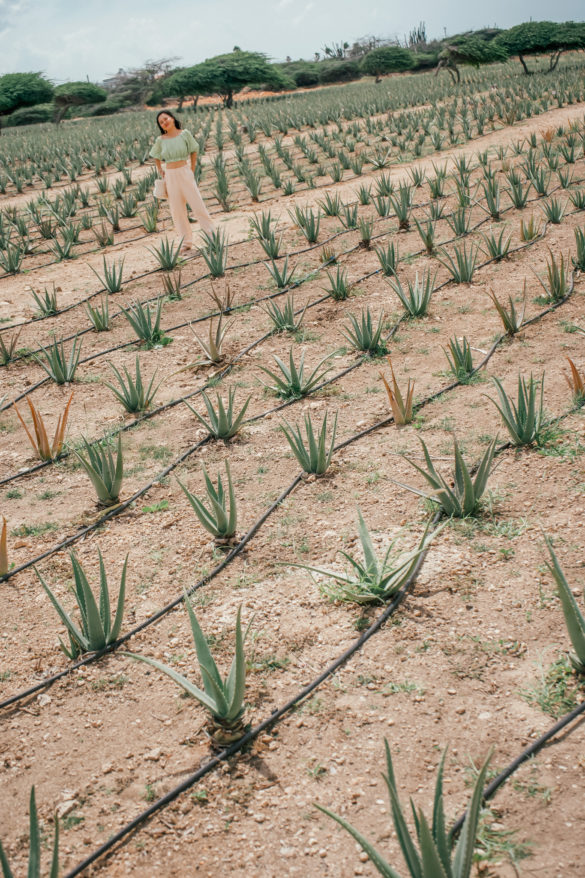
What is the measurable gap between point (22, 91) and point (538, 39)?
91.4 feet

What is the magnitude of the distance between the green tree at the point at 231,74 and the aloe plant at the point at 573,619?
3480 cm

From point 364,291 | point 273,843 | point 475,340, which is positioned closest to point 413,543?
point 273,843

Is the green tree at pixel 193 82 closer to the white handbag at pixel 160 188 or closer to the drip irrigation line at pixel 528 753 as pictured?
the white handbag at pixel 160 188

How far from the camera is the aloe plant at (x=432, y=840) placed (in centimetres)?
129

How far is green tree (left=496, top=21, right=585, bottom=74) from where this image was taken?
27.5m

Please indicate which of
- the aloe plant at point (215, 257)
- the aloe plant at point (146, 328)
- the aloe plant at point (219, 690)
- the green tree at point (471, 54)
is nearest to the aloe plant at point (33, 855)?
the aloe plant at point (219, 690)

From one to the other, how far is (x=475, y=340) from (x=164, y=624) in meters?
2.97

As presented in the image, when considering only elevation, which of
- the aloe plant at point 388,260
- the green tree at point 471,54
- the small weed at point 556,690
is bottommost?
the small weed at point 556,690

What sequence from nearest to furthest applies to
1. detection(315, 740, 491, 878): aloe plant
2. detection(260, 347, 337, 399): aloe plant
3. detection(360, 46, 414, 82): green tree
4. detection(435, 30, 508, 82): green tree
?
1. detection(315, 740, 491, 878): aloe plant
2. detection(260, 347, 337, 399): aloe plant
3. detection(435, 30, 508, 82): green tree
4. detection(360, 46, 414, 82): green tree

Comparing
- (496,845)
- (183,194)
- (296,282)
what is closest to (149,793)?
(496,845)

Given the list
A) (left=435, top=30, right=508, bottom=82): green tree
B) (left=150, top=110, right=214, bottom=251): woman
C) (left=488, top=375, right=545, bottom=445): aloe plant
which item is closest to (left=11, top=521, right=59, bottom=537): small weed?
(left=488, top=375, right=545, bottom=445): aloe plant

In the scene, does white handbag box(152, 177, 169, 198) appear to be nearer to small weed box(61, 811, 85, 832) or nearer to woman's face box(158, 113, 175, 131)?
woman's face box(158, 113, 175, 131)

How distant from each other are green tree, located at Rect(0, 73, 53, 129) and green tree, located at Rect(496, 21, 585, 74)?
85.7ft

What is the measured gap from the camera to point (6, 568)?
302 cm
